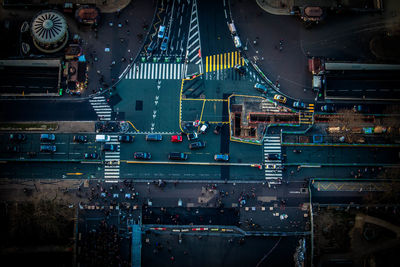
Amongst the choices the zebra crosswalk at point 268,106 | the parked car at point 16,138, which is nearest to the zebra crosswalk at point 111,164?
the parked car at point 16,138

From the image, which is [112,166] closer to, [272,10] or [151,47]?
[151,47]

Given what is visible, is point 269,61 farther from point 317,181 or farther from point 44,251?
point 44,251

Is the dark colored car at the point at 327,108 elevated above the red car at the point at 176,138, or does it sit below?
above

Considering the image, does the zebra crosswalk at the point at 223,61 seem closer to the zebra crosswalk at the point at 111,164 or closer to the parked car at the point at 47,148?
the zebra crosswalk at the point at 111,164

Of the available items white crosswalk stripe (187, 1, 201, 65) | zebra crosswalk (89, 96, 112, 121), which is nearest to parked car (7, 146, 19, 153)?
zebra crosswalk (89, 96, 112, 121)

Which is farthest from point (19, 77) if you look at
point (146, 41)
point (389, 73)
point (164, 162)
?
point (389, 73)

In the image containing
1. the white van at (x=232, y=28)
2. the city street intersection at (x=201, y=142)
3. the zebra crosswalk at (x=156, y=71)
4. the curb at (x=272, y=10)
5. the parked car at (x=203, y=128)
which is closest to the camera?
the city street intersection at (x=201, y=142)

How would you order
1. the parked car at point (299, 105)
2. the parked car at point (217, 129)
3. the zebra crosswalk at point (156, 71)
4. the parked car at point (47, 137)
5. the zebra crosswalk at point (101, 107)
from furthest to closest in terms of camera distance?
1. the zebra crosswalk at point (156, 71)
2. the parked car at point (299, 105)
3. the zebra crosswalk at point (101, 107)
4. the parked car at point (217, 129)
5. the parked car at point (47, 137)

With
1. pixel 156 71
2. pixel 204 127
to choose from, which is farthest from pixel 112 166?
pixel 156 71
